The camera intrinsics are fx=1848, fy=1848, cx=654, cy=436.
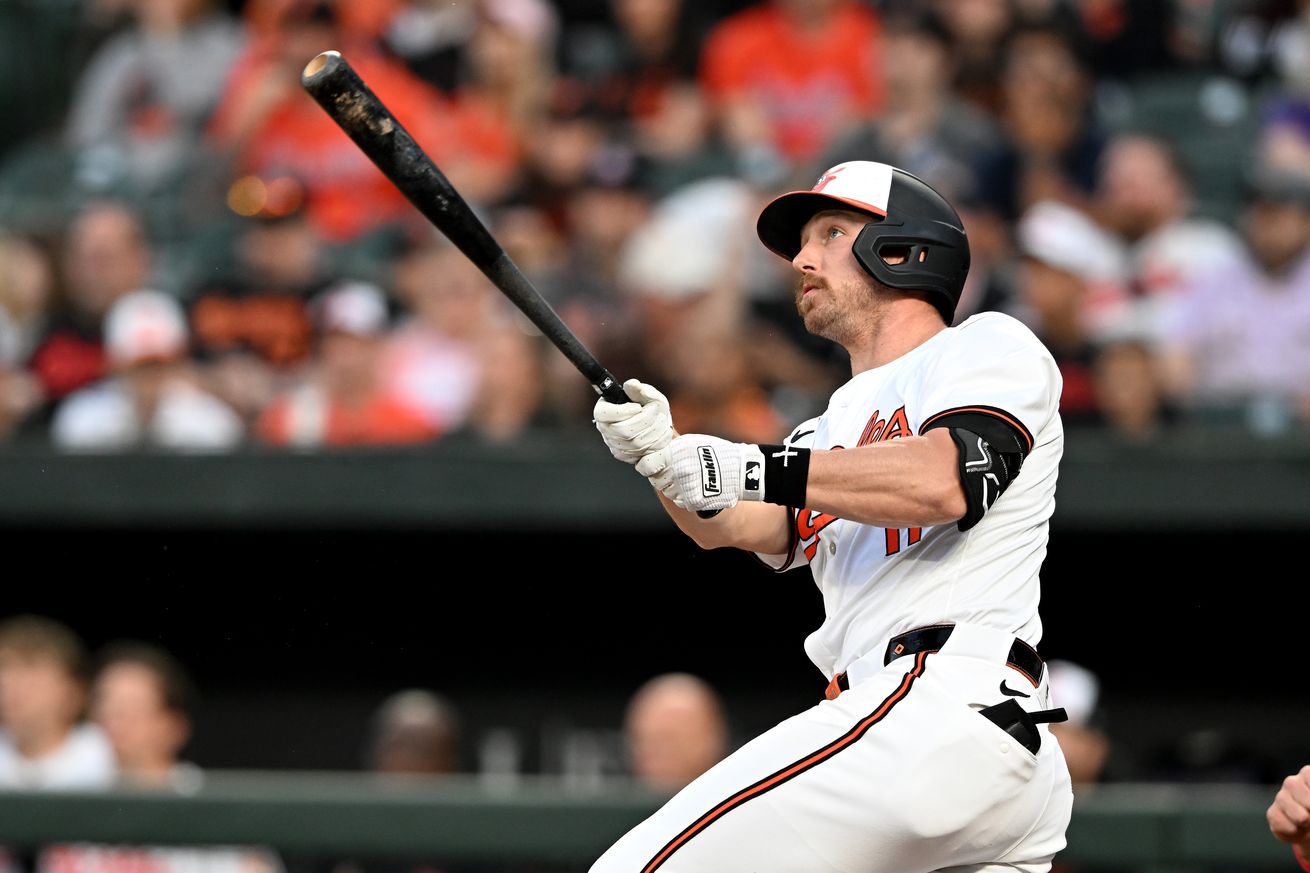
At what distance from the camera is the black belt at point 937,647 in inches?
131

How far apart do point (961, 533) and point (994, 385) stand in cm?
28

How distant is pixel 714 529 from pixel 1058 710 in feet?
2.84

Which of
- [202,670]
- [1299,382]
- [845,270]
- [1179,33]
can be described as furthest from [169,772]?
[1179,33]

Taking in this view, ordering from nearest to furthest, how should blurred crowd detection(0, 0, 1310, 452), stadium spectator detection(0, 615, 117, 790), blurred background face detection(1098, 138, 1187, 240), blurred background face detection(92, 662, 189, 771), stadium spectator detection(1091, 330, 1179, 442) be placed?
blurred background face detection(92, 662, 189, 771) < stadium spectator detection(0, 615, 117, 790) < stadium spectator detection(1091, 330, 1179, 442) < blurred crowd detection(0, 0, 1310, 452) < blurred background face detection(1098, 138, 1187, 240)

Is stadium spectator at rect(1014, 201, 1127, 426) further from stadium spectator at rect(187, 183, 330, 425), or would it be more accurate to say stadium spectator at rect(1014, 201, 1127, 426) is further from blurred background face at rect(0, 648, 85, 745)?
blurred background face at rect(0, 648, 85, 745)

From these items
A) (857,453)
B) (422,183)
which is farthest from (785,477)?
(422,183)

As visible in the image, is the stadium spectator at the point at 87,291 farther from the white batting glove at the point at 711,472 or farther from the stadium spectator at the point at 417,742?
the white batting glove at the point at 711,472

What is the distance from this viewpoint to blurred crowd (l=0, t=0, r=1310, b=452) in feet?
22.6

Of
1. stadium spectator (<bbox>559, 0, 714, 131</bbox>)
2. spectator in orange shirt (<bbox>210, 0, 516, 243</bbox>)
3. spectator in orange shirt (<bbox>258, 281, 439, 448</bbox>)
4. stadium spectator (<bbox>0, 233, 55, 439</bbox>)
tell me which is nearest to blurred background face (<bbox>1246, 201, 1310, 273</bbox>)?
stadium spectator (<bbox>559, 0, 714, 131</bbox>)

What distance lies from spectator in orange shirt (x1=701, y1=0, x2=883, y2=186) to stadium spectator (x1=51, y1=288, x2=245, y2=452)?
2453 mm

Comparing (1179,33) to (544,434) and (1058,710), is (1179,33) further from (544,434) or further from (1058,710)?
(1058,710)

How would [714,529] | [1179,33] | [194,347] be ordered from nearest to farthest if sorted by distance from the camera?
[714,529] < [194,347] < [1179,33]

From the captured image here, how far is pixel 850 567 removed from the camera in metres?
3.61

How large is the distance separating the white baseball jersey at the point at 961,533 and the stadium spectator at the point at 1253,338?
347cm
